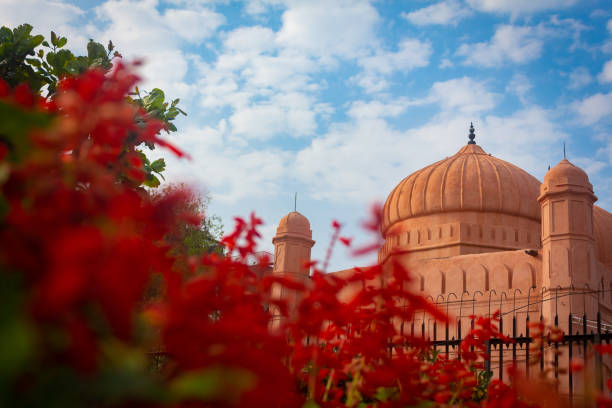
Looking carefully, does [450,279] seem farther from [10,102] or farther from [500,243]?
[10,102]

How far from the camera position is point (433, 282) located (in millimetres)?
14969

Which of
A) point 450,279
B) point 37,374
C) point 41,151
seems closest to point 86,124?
point 41,151

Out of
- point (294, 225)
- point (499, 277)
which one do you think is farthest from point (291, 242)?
point (499, 277)

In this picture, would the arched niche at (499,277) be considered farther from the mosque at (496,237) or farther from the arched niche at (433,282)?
the arched niche at (433,282)

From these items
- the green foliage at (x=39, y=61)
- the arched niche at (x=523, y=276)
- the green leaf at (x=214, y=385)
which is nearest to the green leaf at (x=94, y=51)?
the green foliage at (x=39, y=61)

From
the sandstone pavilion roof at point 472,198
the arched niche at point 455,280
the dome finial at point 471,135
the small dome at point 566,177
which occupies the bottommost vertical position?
the arched niche at point 455,280

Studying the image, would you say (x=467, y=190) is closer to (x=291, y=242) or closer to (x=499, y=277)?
(x=499, y=277)

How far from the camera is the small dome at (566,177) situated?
12727 mm

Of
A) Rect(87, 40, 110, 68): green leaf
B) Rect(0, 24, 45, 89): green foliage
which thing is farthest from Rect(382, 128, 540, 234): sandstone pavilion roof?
Rect(0, 24, 45, 89): green foliage

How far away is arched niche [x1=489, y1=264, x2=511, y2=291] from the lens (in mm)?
13938

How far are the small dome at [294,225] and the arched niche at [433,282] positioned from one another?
312 cm

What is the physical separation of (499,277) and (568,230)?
227 centimetres

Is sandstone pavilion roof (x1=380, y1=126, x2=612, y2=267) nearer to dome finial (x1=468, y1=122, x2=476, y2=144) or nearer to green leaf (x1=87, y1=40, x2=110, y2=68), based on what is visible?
dome finial (x1=468, y1=122, x2=476, y2=144)

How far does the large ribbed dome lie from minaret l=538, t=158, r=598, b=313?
5.62m
